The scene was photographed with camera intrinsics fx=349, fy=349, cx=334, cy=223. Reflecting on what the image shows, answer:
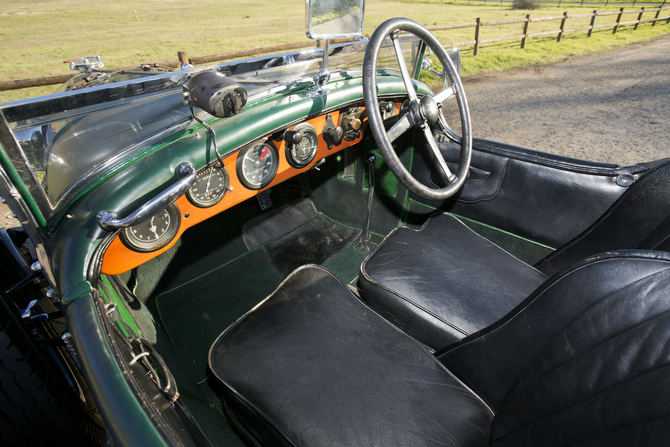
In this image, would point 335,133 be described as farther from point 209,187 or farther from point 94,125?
point 94,125

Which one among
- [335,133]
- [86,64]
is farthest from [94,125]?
[86,64]

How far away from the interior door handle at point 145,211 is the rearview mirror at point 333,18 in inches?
33.3

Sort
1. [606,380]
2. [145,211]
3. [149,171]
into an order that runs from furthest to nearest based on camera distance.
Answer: [149,171]
[145,211]
[606,380]

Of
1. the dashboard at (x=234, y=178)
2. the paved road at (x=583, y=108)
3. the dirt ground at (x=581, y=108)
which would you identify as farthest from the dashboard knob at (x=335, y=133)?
the paved road at (x=583, y=108)

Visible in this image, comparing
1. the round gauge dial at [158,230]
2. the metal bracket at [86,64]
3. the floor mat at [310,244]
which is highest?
the metal bracket at [86,64]

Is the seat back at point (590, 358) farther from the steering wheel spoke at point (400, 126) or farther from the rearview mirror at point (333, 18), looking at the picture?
the rearview mirror at point (333, 18)

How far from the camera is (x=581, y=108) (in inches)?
257

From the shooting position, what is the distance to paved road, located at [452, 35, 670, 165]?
496cm

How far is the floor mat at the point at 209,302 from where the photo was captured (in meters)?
1.95

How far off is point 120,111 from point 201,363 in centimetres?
131

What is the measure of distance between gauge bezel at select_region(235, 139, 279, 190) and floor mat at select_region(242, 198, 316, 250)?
3.29ft

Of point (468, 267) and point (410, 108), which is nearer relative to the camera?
point (410, 108)

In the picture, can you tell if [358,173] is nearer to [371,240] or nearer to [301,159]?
[371,240]

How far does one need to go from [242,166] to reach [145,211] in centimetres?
55
